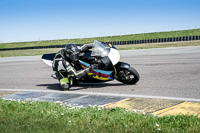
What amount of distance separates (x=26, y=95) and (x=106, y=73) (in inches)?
89.8

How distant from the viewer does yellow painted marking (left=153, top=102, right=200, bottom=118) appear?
16.0ft

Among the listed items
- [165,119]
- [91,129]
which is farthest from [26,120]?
[165,119]

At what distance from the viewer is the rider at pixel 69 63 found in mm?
8078

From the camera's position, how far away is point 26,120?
4824 mm

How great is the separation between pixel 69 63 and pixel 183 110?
4036 mm

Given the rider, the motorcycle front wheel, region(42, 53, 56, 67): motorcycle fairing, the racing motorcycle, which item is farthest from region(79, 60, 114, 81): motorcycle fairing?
region(42, 53, 56, 67): motorcycle fairing

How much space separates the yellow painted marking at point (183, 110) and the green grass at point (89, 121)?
15.8 inches

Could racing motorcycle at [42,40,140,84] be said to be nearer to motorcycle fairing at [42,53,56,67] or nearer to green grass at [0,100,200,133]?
motorcycle fairing at [42,53,56,67]

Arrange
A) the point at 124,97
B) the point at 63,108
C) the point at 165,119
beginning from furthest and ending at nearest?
1. the point at 124,97
2. the point at 63,108
3. the point at 165,119

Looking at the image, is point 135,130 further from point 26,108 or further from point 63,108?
point 26,108

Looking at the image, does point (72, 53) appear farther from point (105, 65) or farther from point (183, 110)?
point (183, 110)

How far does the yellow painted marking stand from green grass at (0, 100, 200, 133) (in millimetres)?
402

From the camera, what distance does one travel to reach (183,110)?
16.6 ft

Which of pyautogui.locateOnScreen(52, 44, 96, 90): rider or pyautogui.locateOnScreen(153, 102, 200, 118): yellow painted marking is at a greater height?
pyautogui.locateOnScreen(52, 44, 96, 90): rider
